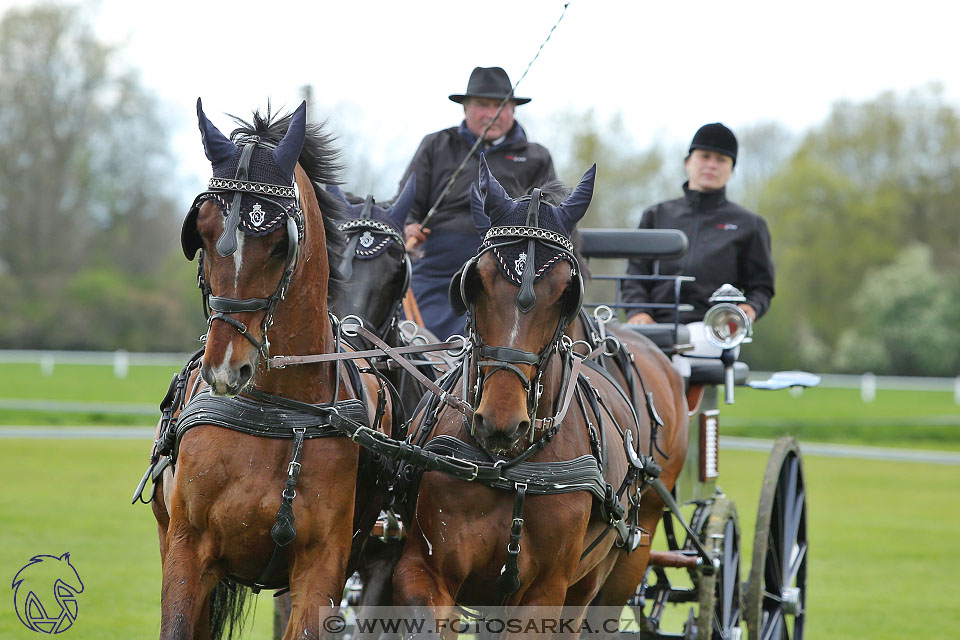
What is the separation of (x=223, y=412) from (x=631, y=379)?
213 centimetres

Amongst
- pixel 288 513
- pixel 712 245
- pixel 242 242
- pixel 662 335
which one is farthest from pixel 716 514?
pixel 242 242

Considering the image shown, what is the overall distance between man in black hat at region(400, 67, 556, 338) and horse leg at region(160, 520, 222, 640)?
2486 mm

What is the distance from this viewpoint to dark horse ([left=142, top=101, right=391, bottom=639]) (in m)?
3.20

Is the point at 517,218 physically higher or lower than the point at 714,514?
higher

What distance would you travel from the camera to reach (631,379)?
196 inches

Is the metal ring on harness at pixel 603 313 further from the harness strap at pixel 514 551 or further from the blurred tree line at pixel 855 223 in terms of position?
the blurred tree line at pixel 855 223

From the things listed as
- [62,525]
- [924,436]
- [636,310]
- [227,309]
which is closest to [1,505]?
[62,525]

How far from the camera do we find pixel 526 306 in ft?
11.1

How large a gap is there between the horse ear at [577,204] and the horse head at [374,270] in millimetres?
1217

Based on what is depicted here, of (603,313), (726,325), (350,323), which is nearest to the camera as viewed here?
(350,323)

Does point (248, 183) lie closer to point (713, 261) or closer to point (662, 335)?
point (662, 335)

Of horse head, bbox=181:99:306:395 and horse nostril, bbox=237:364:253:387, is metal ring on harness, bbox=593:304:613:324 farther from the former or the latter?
horse nostril, bbox=237:364:253:387

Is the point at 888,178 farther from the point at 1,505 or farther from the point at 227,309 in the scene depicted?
the point at 227,309

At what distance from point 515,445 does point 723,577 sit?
8.99ft
